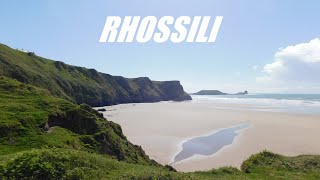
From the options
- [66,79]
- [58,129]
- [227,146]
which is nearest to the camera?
[58,129]

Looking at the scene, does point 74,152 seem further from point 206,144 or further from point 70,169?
point 206,144

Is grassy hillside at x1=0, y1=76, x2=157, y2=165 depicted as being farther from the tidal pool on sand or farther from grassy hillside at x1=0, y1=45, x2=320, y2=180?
the tidal pool on sand

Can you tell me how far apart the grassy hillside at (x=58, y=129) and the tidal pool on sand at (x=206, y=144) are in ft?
29.9

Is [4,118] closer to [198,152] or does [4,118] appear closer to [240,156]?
[198,152]

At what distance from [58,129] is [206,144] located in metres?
26.0

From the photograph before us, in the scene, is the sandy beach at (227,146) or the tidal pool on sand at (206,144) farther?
the tidal pool on sand at (206,144)

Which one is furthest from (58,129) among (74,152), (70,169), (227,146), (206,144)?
(227,146)

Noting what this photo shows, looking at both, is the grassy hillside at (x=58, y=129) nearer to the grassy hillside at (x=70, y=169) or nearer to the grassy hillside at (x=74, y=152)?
the grassy hillside at (x=74, y=152)

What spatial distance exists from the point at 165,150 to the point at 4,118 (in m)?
22.6

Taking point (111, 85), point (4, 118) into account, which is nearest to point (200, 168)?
point (4, 118)

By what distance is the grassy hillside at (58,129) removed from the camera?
2981 cm

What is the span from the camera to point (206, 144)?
172ft

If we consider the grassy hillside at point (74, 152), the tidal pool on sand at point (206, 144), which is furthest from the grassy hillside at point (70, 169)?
the tidal pool on sand at point (206, 144)

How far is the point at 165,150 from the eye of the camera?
1859 inches
